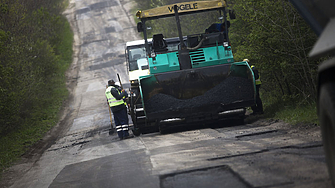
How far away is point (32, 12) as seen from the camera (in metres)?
25.9

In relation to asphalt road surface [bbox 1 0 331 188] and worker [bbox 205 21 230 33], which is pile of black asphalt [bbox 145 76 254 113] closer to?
asphalt road surface [bbox 1 0 331 188]

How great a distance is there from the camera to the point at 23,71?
56.1 ft

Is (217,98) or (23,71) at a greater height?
(23,71)

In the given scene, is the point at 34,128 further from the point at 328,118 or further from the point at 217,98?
the point at 328,118

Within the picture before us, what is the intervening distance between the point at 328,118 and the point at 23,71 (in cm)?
1554

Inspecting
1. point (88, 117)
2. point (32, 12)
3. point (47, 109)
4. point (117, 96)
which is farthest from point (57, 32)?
point (117, 96)

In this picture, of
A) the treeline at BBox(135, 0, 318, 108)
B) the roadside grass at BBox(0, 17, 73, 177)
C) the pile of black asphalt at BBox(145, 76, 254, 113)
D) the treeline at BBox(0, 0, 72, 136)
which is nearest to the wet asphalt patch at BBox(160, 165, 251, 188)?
the pile of black asphalt at BBox(145, 76, 254, 113)

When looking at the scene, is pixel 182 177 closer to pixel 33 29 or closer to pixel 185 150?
pixel 185 150

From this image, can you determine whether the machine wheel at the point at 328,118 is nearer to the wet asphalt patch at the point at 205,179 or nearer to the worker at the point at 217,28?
the wet asphalt patch at the point at 205,179

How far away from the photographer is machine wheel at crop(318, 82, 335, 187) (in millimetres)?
3361

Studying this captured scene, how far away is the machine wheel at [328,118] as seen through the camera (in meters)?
3.36

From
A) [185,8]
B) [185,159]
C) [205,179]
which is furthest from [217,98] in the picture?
[205,179]

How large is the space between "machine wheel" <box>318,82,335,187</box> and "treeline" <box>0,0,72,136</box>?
11.9 meters

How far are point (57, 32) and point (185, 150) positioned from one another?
31.2 m
